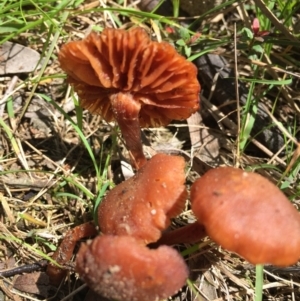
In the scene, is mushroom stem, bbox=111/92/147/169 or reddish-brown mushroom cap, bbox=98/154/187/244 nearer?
reddish-brown mushroom cap, bbox=98/154/187/244

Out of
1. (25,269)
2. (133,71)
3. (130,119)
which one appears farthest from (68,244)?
(133,71)

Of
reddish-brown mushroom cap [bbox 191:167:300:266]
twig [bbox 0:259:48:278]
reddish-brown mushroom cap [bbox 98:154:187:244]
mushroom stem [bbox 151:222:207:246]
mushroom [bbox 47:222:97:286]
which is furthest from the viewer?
twig [bbox 0:259:48:278]

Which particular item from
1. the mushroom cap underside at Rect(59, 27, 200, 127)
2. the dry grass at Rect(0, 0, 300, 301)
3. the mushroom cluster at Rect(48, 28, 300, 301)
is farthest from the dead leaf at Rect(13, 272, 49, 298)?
the mushroom cap underside at Rect(59, 27, 200, 127)

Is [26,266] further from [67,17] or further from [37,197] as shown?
[67,17]

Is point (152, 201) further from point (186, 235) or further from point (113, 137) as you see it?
point (113, 137)

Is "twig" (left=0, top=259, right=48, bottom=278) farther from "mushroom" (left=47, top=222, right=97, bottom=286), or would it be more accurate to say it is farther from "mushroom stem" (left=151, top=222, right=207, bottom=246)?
"mushroom stem" (left=151, top=222, right=207, bottom=246)

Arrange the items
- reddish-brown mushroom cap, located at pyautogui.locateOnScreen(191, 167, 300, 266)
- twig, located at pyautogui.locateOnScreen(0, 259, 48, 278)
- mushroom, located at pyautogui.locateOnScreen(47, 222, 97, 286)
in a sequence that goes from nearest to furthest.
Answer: reddish-brown mushroom cap, located at pyautogui.locateOnScreen(191, 167, 300, 266) → mushroom, located at pyautogui.locateOnScreen(47, 222, 97, 286) → twig, located at pyautogui.locateOnScreen(0, 259, 48, 278)
